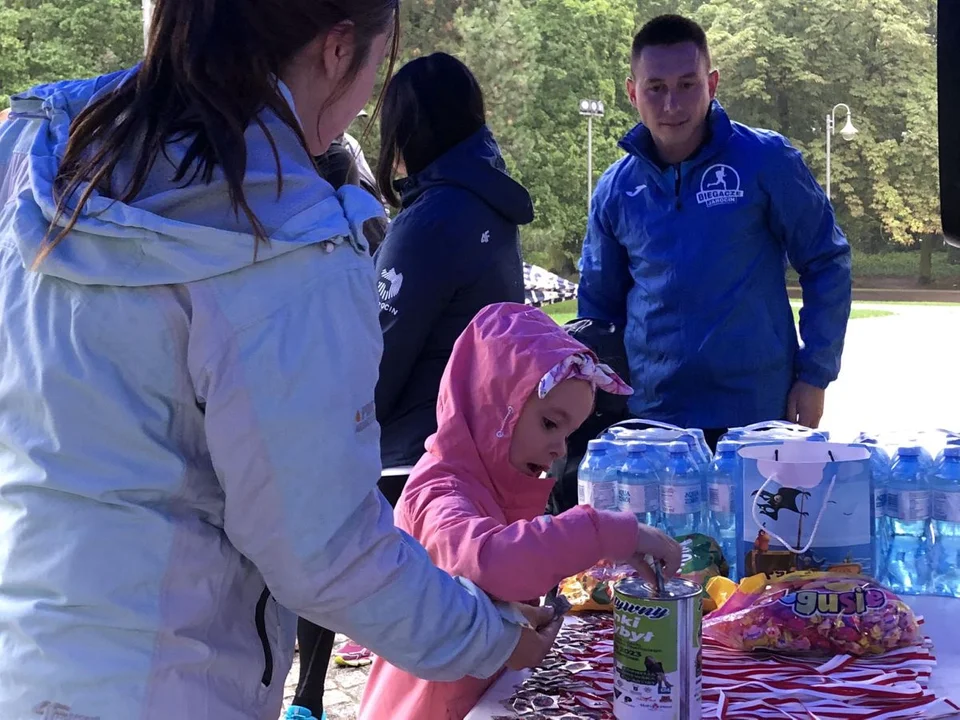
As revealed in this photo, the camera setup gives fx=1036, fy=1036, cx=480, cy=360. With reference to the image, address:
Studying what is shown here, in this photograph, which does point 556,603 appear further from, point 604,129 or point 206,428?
point 604,129

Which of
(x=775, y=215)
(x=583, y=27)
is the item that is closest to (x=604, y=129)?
(x=583, y=27)

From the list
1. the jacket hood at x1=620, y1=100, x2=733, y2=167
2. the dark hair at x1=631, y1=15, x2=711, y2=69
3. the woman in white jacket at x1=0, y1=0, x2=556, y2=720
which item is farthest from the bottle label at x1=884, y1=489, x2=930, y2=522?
the dark hair at x1=631, y1=15, x2=711, y2=69

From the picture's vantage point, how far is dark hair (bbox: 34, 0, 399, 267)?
1.08m

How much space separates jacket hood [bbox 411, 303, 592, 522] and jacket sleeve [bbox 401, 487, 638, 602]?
25 cm

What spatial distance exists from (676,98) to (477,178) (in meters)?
0.77

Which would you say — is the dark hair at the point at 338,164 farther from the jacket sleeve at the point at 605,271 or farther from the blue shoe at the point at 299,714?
the blue shoe at the point at 299,714

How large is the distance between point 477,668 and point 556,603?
0.91ft

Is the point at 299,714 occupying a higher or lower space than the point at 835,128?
lower

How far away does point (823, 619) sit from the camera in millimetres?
1597

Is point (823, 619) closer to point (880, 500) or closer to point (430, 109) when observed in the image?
point (880, 500)

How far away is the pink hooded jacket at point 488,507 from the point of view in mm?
1478

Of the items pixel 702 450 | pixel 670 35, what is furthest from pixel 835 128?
pixel 702 450

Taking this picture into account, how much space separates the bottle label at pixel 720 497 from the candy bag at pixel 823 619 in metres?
0.33

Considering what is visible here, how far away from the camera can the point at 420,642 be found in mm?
1189
